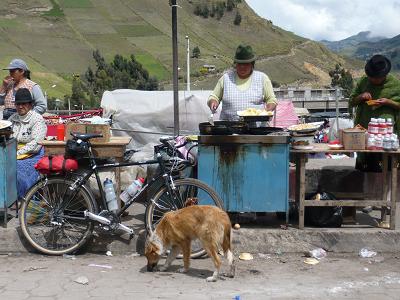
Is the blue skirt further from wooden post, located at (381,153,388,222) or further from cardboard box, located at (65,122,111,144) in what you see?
wooden post, located at (381,153,388,222)

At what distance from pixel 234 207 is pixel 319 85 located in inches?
4807

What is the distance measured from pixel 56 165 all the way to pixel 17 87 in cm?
206

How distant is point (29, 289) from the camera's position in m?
4.83

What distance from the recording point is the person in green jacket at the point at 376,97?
246 inches

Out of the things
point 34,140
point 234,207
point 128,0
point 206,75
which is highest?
point 128,0

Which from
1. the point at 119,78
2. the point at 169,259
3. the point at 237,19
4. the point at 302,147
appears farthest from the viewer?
the point at 237,19

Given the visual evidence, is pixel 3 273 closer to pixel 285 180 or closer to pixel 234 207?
pixel 234 207

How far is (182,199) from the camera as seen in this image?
567 cm

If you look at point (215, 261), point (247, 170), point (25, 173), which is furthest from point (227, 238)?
point (25, 173)

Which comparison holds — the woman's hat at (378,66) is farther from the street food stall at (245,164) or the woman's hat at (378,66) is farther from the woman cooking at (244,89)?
the street food stall at (245,164)

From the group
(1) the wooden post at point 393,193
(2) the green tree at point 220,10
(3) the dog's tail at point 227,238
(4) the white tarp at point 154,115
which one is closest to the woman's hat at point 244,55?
(1) the wooden post at point 393,193

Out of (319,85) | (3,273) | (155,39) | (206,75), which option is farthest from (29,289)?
(319,85)

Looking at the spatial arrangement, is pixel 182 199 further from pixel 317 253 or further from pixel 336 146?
pixel 336 146

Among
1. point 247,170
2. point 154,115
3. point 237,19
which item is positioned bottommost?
point 247,170
